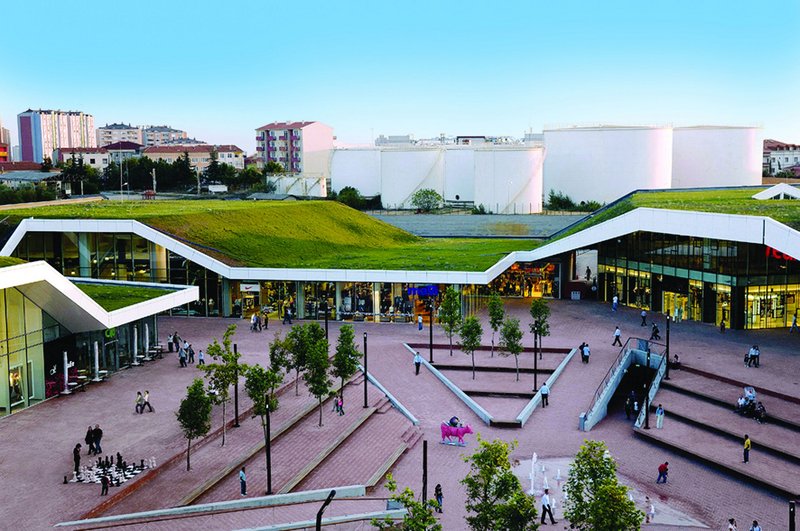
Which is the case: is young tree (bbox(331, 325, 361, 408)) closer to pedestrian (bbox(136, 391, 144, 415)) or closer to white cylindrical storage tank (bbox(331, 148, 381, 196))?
pedestrian (bbox(136, 391, 144, 415))

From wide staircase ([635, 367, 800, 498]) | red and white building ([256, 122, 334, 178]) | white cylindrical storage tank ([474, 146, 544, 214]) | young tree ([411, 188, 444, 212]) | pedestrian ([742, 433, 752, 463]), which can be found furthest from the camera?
red and white building ([256, 122, 334, 178])

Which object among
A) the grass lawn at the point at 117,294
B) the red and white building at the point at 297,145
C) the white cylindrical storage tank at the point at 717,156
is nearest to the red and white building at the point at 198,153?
the red and white building at the point at 297,145

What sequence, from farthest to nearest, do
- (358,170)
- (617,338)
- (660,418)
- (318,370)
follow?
(358,170)
(617,338)
(660,418)
(318,370)

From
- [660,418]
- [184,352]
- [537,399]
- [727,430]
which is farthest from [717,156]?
[184,352]

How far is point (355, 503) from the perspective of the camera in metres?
21.7

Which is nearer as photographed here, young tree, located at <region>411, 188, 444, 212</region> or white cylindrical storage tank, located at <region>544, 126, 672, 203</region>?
white cylindrical storage tank, located at <region>544, 126, 672, 203</region>

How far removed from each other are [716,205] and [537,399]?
2161cm

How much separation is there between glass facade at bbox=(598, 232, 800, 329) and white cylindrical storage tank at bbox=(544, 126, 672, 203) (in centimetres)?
3785

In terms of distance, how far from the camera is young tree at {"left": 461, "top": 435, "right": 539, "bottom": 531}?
1596 centimetres

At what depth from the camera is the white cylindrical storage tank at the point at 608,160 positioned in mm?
82500

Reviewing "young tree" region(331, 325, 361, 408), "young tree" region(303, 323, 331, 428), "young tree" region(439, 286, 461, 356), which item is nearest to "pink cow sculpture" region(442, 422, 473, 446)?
"young tree" region(331, 325, 361, 408)

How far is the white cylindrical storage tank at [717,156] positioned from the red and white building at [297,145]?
205 ft

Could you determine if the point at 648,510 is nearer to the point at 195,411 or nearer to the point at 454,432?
the point at 454,432

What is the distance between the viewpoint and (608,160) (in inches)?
3278
